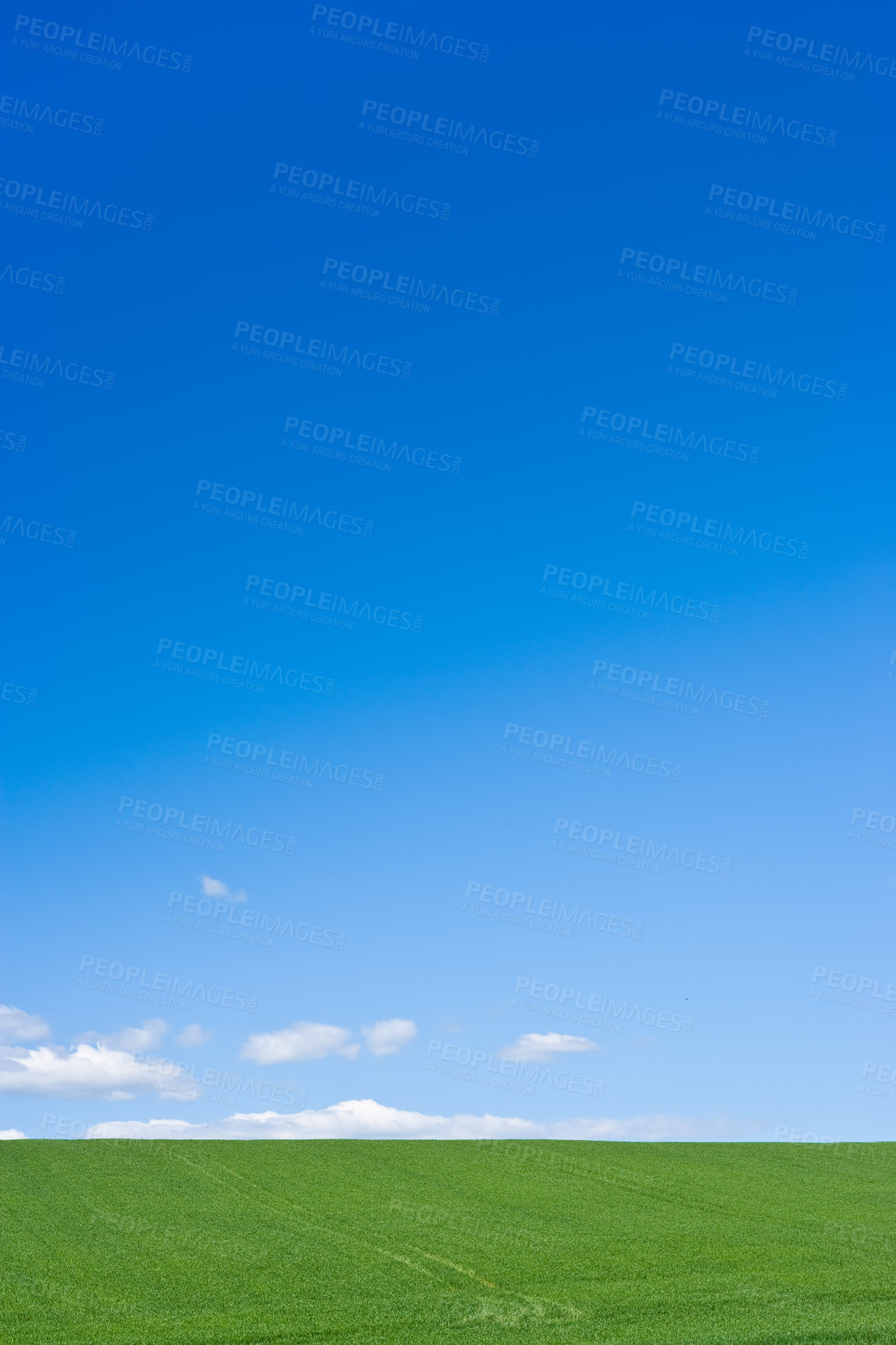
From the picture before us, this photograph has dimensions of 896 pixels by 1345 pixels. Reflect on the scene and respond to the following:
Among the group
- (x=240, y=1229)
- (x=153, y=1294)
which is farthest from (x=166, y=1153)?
(x=153, y=1294)

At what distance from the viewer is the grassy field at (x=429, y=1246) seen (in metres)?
21.0

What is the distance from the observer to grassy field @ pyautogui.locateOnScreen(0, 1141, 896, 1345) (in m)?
21.0

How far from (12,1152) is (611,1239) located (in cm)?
2216

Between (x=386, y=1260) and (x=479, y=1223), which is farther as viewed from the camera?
(x=479, y=1223)

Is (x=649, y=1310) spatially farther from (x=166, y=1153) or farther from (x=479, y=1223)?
(x=166, y=1153)

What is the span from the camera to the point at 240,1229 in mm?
28500

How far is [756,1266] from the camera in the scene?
26234 mm

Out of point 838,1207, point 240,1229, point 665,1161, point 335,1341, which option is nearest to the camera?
point 335,1341

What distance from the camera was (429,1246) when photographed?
89.1 ft

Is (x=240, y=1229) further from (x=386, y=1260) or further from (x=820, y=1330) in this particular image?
(x=820, y=1330)

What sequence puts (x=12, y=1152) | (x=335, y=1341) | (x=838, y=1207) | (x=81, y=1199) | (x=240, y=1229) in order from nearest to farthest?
1. (x=335, y=1341)
2. (x=240, y=1229)
3. (x=81, y=1199)
4. (x=838, y=1207)
5. (x=12, y=1152)

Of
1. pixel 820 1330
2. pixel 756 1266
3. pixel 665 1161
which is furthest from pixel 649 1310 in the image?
pixel 665 1161

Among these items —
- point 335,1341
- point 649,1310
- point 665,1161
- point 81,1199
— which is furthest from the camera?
point 665,1161

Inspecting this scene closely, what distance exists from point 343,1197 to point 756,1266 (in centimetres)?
1278
